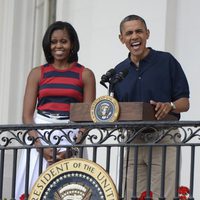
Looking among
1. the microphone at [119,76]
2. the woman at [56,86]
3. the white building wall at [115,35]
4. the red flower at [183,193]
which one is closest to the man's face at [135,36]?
the microphone at [119,76]

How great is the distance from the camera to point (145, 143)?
6.59 meters

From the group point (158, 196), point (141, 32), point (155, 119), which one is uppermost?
point (141, 32)

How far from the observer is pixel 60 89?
7.27 m

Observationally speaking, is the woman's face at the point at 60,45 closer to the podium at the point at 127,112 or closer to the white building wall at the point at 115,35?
the podium at the point at 127,112

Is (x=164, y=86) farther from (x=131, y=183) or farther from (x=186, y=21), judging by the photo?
(x=186, y=21)

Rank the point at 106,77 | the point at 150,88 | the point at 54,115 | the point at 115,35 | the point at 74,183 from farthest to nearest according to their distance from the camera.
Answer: the point at 115,35 < the point at 54,115 < the point at 150,88 < the point at 106,77 < the point at 74,183

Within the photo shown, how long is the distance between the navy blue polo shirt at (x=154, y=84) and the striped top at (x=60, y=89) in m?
0.38

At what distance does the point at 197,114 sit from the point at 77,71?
7.37 feet

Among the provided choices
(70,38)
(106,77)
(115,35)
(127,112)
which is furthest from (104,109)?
(115,35)

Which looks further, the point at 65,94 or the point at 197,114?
the point at 197,114

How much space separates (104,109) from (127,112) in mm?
179

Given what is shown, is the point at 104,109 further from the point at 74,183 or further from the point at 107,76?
the point at 74,183

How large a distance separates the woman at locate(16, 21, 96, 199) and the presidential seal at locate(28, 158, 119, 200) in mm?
690

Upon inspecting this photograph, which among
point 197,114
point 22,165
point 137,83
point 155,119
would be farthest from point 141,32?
point 197,114
